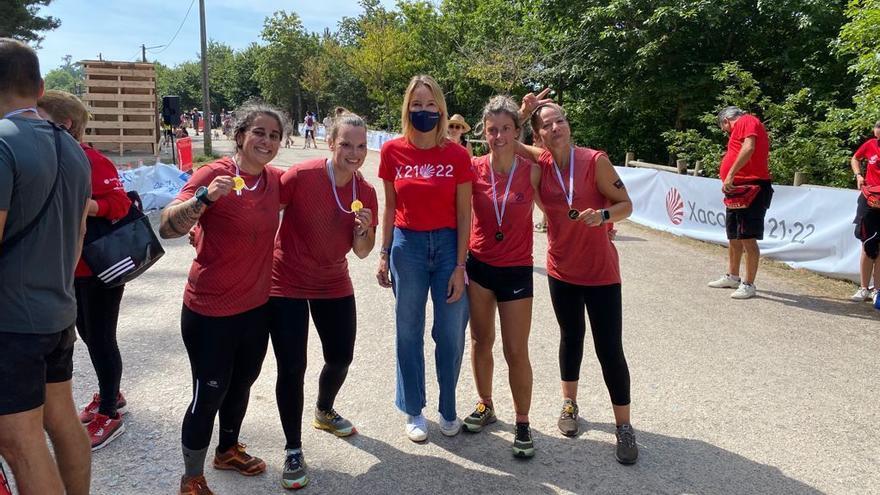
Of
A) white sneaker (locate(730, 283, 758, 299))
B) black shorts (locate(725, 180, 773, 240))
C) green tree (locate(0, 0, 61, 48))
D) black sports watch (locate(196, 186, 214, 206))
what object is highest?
green tree (locate(0, 0, 61, 48))

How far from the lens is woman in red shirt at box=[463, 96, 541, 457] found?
3.43m

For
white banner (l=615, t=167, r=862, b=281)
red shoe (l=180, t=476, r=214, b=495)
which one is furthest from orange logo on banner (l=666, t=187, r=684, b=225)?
red shoe (l=180, t=476, r=214, b=495)

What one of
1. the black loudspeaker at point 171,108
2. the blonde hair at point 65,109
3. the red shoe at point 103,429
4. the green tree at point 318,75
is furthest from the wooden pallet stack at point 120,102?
the green tree at point 318,75

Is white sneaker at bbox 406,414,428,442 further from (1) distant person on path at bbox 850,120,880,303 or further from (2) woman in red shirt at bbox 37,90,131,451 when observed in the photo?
(1) distant person on path at bbox 850,120,880,303

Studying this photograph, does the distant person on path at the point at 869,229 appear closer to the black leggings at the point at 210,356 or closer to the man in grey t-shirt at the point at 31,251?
the black leggings at the point at 210,356

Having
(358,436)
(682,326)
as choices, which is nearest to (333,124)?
(358,436)

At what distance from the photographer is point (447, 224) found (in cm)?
342

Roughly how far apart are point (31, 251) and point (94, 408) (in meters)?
1.93

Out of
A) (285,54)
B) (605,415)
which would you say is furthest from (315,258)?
(285,54)

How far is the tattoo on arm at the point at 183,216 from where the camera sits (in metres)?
2.64

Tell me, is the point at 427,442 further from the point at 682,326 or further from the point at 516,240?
the point at 682,326

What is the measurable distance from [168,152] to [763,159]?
A: 22.9 m

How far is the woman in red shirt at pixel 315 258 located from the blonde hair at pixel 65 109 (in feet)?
4.06

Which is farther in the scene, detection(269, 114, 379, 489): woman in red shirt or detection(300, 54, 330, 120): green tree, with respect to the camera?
detection(300, 54, 330, 120): green tree
